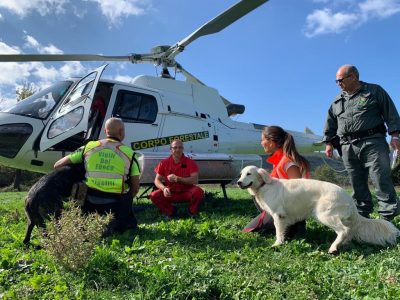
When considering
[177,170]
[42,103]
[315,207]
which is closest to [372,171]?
[315,207]

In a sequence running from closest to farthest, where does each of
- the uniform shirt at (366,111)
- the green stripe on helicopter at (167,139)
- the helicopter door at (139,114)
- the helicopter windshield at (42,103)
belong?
the uniform shirt at (366,111), the helicopter windshield at (42,103), the helicopter door at (139,114), the green stripe on helicopter at (167,139)

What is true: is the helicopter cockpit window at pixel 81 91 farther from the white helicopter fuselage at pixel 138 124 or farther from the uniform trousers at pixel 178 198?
the uniform trousers at pixel 178 198

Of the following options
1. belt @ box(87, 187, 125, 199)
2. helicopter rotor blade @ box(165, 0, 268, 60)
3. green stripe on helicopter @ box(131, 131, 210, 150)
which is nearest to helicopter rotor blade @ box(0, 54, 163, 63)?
helicopter rotor blade @ box(165, 0, 268, 60)

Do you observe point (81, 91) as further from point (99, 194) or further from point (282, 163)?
point (282, 163)

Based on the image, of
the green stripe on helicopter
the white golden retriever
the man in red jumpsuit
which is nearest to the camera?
the white golden retriever

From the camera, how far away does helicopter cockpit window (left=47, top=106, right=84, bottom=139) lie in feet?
24.7

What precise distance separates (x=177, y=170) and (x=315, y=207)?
3.08 metres

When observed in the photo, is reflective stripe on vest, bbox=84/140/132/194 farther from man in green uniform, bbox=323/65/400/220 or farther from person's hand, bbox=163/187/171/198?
man in green uniform, bbox=323/65/400/220

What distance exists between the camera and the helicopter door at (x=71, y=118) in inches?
294

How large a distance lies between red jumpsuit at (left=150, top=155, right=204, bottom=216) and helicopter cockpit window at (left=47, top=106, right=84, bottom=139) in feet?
6.20

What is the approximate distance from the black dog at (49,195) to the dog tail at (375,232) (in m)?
3.55

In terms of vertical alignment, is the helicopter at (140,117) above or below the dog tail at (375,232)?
above

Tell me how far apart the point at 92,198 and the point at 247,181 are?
2.07 m

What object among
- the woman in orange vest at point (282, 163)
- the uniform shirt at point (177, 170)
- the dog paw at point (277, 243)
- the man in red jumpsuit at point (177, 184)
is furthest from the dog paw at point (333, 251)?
the uniform shirt at point (177, 170)
